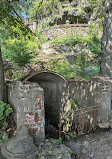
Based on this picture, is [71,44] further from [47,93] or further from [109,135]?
[109,135]

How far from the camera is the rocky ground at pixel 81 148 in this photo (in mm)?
2971

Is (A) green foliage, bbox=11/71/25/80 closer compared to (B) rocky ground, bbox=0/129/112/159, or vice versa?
(B) rocky ground, bbox=0/129/112/159

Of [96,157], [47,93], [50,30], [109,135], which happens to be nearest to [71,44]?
[50,30]

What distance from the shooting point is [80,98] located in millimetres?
5004

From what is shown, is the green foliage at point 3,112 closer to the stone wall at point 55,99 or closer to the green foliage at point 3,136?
the stone wall at point 55,99

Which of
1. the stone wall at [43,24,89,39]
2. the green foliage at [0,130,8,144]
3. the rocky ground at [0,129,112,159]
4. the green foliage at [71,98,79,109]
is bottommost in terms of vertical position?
the rocky ground at [0,129,112,159]

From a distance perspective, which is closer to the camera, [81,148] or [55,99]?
[81,148]

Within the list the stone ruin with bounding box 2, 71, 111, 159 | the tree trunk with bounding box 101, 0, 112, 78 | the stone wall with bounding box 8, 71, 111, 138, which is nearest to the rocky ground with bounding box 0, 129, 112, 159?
the stone ruin with bounding box 2, 71, 111, 159

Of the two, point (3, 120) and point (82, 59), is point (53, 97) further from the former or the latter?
point (82, 59)

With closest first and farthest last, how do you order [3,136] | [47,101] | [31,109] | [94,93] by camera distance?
1. [31,109]
2. [3,136]
3. [94,93]
4. [47,101]

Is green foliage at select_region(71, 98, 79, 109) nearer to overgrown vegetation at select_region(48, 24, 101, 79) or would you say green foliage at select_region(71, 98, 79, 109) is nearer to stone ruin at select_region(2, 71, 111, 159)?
stone ruin at select_region(2, 71, 111, 159)

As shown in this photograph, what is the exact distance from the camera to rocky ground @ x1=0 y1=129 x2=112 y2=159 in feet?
9.75

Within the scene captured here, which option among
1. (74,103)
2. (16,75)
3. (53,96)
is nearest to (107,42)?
(74,103)

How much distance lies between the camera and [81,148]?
3.49 metres
